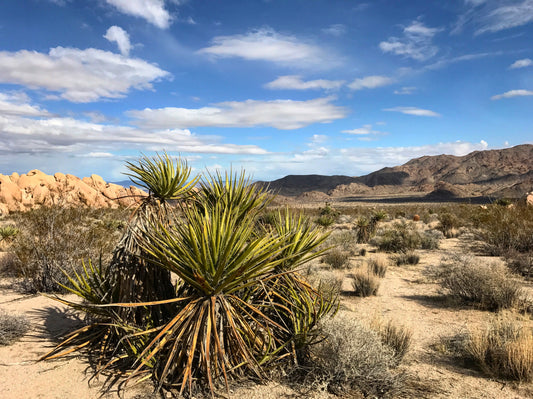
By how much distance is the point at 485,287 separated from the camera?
696 cm

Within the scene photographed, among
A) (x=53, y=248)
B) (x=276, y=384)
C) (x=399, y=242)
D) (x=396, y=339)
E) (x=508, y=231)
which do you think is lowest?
(x=276, y=384)

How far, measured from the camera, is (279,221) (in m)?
4.80

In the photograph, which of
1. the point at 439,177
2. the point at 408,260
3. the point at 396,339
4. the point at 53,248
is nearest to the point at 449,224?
the point at 408,260

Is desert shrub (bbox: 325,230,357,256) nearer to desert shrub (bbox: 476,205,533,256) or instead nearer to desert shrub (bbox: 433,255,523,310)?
desert shrub (bbox: 476,205,533,256)

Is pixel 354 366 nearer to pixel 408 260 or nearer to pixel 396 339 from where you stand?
pixel 396 339

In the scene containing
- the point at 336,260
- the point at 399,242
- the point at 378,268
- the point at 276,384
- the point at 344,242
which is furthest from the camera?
the point at 344,242

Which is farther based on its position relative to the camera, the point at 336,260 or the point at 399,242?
the point at 399,242

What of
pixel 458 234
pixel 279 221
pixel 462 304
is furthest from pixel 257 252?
pixel 458 234

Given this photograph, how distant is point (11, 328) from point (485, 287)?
831 cm

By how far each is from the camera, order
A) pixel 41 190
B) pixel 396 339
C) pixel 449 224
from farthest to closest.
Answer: pixel 41 190 < pixel 449 224 < pixel 396 339

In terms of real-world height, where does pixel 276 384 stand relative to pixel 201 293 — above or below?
below

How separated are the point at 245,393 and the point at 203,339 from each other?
0.96 metres

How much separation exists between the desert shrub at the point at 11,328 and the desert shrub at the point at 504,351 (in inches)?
252

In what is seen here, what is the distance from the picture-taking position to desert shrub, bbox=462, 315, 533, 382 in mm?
4145
